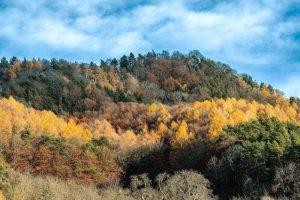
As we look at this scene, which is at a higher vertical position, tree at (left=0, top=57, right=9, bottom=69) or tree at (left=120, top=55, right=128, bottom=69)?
tree at (left=120, top=55, right=128, bottom=69)

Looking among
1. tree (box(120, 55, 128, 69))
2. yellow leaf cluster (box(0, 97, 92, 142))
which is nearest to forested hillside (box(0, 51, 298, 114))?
tree (box(120, 55, 128, 69))

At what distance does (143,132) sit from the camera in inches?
4641

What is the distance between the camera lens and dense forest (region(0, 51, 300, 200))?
59.7 metres

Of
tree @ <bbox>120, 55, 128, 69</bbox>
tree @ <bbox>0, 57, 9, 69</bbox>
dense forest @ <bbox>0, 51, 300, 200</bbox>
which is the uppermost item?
tree @ <bbox>120, 55, 128, 69</bbox>

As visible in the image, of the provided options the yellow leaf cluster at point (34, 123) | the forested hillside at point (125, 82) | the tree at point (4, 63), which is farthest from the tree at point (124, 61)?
the yellow leaf cluster at point (34, 123)

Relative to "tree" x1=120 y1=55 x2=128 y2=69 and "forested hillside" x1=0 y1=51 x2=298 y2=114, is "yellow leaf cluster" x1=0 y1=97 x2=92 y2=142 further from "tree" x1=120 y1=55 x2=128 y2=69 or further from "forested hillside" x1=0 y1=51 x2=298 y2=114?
"tree" x1=120 y1=55 x2=128 y2=69

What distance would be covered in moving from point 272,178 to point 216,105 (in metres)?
62.0

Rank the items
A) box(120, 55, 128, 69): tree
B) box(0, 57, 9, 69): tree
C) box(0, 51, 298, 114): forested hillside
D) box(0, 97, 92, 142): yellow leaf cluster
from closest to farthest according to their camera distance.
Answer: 1. box(0, 97, 92, 142): yellow leaf cluster
2. box(0, 51, 298, 114): forested hillside
3. box(0, 57, 9, 69): tree
4. box(120, 55, 128, 69): tree

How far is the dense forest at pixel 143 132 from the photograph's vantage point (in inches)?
2351

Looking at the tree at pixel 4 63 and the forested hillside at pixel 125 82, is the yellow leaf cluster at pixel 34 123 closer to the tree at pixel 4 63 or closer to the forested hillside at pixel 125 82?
the forested hillside at pixel 125 82

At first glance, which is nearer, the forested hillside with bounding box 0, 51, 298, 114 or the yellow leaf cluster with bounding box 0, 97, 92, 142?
the yellow leaf cluster with bounding box 0, 97, 92, 142

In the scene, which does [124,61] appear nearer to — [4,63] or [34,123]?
[4,63]

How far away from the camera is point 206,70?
169 metres

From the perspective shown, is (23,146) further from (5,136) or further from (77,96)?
(77,96)
